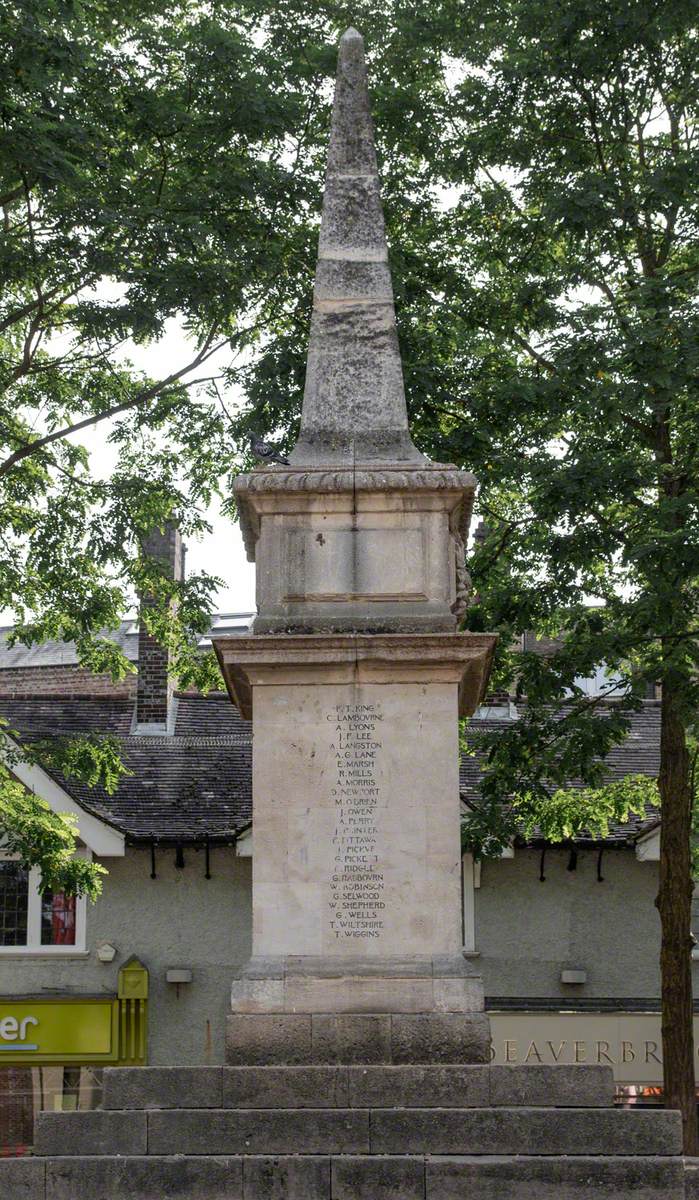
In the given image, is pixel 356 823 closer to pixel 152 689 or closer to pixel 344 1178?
pixel 344 1178

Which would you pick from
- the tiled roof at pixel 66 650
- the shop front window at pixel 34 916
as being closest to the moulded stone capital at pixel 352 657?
the shop front window at pixel 34 916

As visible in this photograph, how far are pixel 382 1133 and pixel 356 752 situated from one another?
2574mm

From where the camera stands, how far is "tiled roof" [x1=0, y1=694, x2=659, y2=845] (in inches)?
1117

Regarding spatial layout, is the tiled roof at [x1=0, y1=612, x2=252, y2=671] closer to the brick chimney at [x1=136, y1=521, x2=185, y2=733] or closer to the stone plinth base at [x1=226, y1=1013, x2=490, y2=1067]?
the brick chimney at [x1=136, y1=521, x2=185, y2=733]

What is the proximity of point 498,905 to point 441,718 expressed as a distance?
1695 centimetres

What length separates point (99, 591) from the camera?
74.2ft

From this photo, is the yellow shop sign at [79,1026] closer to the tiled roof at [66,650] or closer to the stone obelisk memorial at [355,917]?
the tiled roof at [66,650]

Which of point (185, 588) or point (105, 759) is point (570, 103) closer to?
point (185, 588)

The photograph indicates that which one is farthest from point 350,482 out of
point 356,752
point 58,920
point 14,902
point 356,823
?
point 14,902

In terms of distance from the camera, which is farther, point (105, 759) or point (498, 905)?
point (498, 905)

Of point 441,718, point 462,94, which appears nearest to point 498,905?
point 462,94

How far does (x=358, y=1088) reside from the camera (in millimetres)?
10734

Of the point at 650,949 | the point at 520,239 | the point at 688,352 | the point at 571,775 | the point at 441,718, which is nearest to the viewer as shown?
the point at 441,718

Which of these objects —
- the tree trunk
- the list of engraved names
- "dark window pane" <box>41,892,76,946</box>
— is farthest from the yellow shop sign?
the list of engraved names
